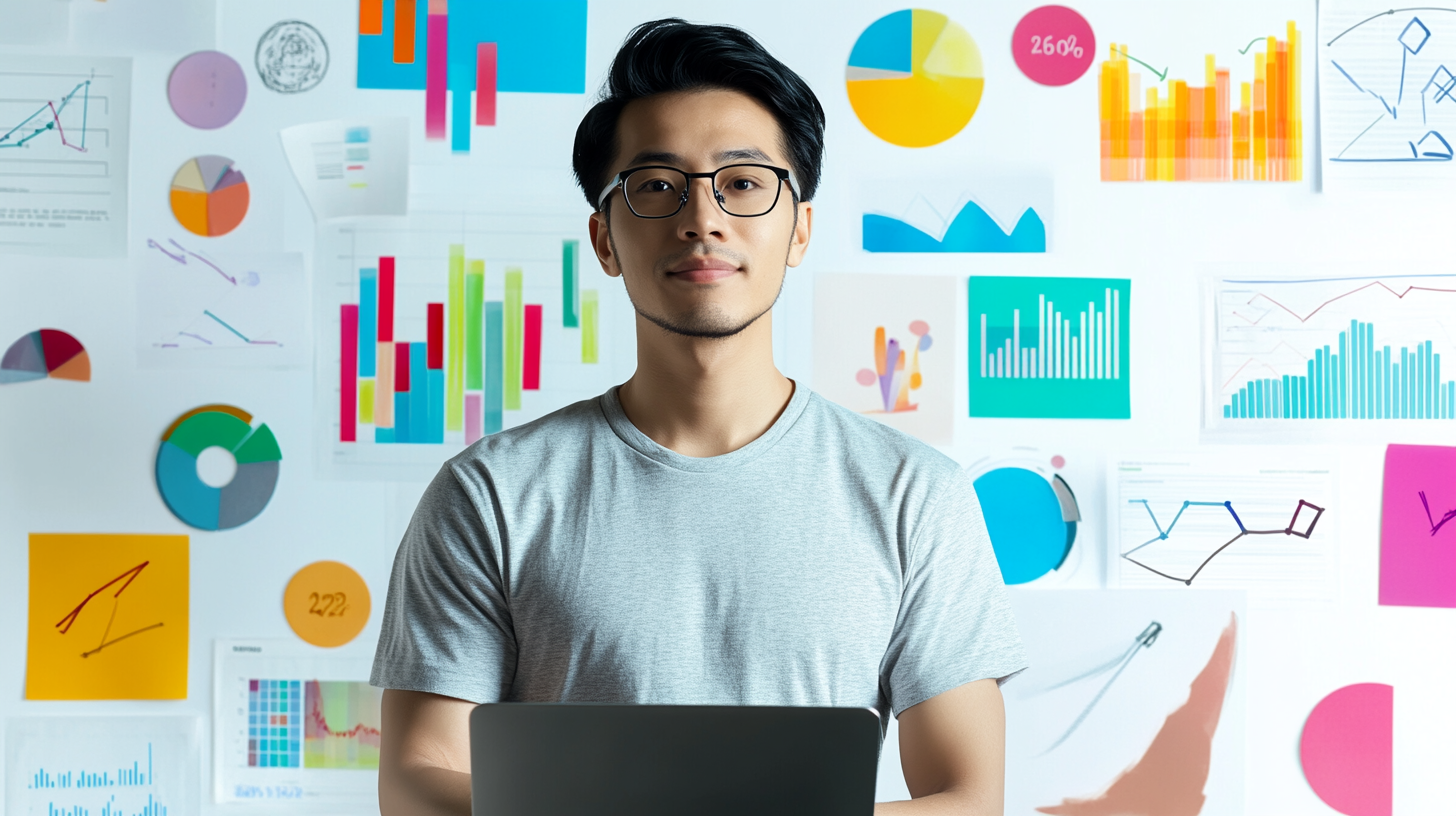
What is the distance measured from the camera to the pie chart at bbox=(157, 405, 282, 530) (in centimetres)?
127

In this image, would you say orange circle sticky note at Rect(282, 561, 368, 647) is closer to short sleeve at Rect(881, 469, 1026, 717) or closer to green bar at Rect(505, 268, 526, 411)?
green bar at Rect(505, 268, 526, 411)

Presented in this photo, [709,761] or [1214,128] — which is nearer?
[709,761]

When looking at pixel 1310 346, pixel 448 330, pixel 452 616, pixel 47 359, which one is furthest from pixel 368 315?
pixel 1310 346

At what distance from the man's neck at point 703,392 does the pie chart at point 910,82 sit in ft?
1.46

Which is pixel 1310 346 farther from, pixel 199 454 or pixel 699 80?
pixel 199 454

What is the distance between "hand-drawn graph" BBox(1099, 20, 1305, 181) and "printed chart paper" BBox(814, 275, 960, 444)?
0.29 m

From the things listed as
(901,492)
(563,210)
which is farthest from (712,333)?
(563,210)

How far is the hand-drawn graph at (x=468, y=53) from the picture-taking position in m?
1.27

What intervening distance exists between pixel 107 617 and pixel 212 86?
0.72 meters

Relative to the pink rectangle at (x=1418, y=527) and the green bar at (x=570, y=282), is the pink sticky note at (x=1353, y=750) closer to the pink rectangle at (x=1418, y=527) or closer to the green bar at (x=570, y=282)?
the pink rectangle at (x=1418, y=527)

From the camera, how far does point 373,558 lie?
1273 mm

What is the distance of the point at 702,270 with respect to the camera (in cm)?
90

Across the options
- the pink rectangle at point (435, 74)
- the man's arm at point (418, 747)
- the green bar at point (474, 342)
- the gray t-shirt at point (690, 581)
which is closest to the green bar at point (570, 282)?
the green bar at point (474, 342)

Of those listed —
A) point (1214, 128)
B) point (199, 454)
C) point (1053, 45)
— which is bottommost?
point (199, 454)
